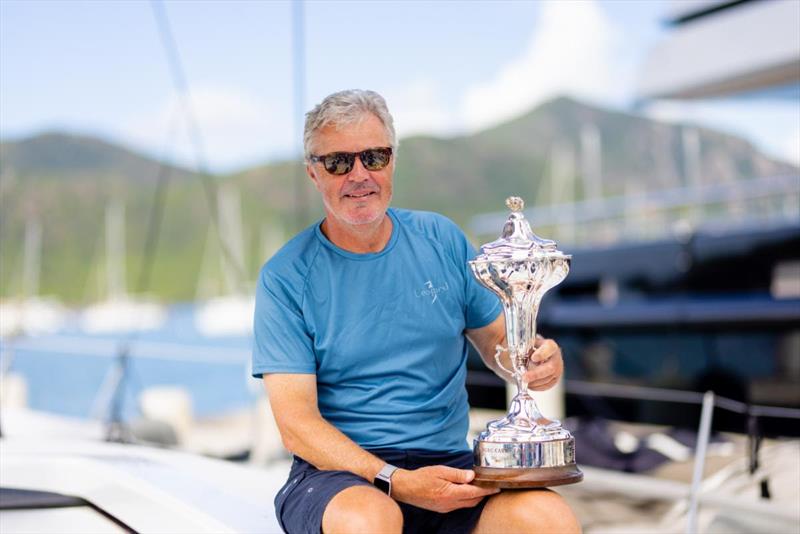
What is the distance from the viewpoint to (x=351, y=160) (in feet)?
6.49

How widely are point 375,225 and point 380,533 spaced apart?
23.2 inches

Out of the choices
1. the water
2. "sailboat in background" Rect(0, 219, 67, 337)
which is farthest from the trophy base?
the water

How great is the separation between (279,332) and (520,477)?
1.67 feet

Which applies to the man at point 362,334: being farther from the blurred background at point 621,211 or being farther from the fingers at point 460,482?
the blurred background at point 621,211

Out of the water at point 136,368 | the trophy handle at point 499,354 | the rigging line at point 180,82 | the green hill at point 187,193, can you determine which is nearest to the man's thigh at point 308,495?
the trophy handle at point 499,354

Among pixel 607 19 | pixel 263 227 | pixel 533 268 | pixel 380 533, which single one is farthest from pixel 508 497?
pixel 263 227

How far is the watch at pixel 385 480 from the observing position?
1803mm

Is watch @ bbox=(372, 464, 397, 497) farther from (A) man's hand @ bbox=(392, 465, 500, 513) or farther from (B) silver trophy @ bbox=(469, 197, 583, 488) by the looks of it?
(B) silver trophy @ bbox=(469, 197, 583, 488)

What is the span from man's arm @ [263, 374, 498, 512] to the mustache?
1.13 feet

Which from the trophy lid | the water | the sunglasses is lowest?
the water

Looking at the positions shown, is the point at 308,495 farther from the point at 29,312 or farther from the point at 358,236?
the point at 29,312

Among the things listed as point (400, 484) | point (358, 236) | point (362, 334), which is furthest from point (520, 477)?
point (358, 236)

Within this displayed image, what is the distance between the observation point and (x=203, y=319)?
1496 inches

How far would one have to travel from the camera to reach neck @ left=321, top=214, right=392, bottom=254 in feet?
6.66
